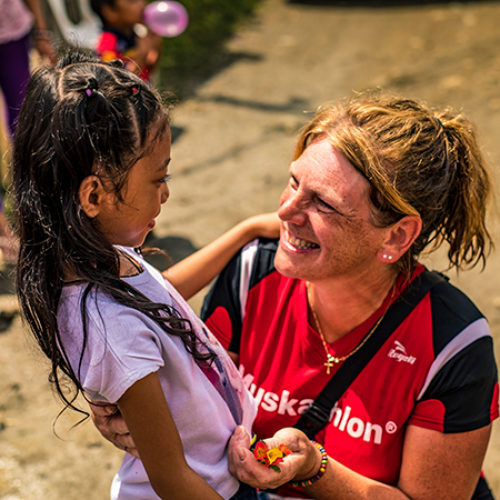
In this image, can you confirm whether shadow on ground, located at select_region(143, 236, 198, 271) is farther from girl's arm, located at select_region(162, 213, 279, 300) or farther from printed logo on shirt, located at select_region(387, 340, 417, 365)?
printed logo on shirt, located at select_region(387, 340, 417, 365)

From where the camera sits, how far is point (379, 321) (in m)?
1.99

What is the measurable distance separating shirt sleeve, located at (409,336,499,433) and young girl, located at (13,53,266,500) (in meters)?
0.65

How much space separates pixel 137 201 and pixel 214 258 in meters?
0.68

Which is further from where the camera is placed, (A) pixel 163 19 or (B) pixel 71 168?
(A) pixel 163 19

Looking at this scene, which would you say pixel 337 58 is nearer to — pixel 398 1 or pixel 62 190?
pixel 398 1

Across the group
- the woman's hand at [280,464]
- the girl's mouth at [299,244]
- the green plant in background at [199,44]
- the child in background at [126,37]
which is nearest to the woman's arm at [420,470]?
the woman's hand at [280,464]

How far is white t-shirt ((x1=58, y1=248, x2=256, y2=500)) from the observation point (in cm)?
140

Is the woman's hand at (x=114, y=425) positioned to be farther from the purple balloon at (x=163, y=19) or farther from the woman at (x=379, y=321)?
the purple balloon at (x=163, y=19)

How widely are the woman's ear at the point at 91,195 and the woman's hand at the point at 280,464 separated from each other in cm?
67

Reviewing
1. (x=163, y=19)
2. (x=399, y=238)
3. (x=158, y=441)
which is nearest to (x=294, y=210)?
(x=399, y=238)

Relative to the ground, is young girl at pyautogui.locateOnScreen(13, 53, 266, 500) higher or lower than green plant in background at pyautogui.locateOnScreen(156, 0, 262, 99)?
higher

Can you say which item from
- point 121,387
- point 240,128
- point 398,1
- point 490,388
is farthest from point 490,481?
point 398,1

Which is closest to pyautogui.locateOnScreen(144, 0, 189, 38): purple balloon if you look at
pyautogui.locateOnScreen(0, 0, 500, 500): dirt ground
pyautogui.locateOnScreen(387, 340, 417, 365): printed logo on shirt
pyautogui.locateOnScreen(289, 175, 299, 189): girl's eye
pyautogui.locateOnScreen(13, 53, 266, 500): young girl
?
pyautogui.locateOnScreen(0, 0, 500, 500): dirt ground

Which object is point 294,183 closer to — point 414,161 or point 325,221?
point 325,221
